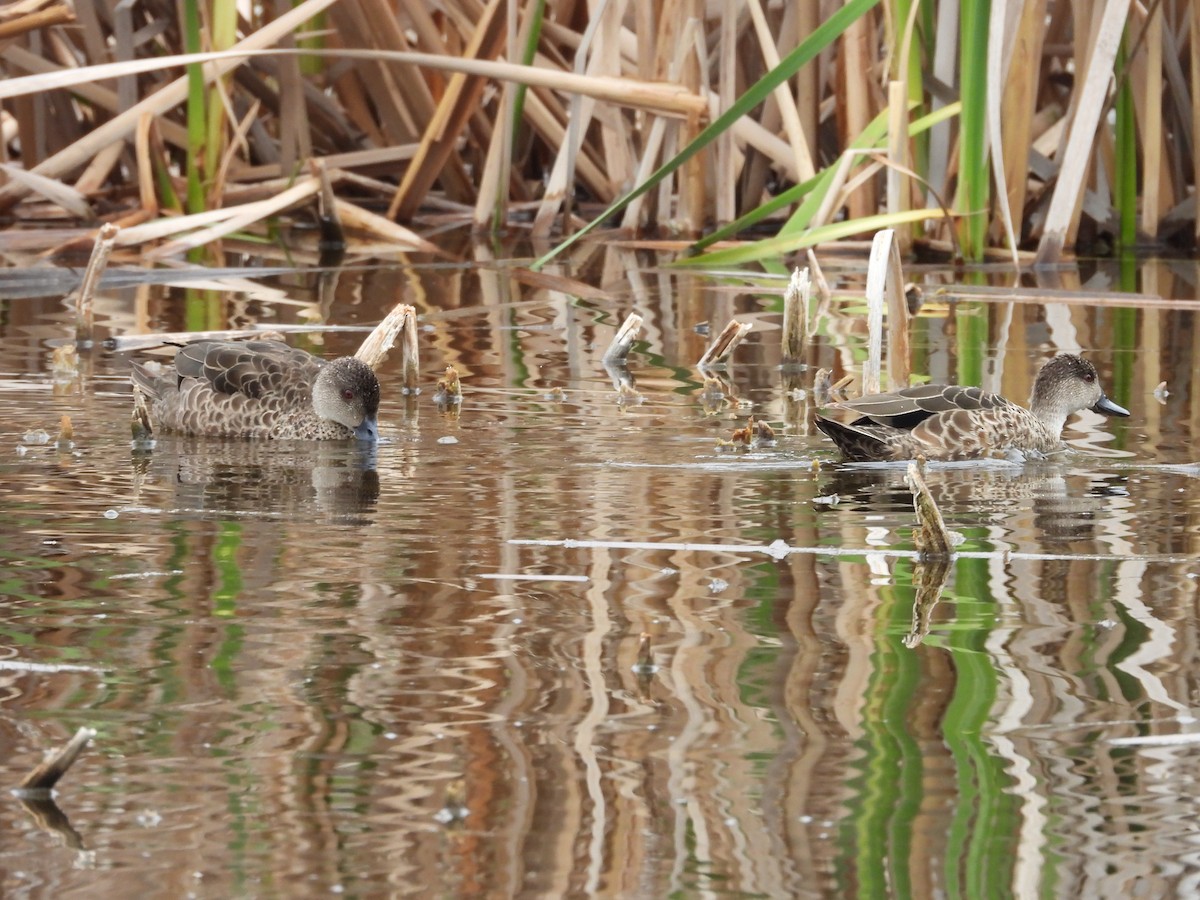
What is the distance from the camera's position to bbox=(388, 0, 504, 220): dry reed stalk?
13320 millimetres

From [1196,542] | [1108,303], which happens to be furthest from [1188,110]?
[1196,542]

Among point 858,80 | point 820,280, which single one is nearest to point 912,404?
point 820,280

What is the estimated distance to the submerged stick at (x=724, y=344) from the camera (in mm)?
9016

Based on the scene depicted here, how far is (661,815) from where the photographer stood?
365cm

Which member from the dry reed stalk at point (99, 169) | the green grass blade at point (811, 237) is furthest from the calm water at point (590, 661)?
the dry reed stalk at point (99, 169)

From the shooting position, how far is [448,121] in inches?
554

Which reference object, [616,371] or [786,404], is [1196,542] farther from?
[616,371]

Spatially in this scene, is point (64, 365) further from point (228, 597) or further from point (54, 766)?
point (54, 766)

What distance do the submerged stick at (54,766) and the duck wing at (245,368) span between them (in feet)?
13.9

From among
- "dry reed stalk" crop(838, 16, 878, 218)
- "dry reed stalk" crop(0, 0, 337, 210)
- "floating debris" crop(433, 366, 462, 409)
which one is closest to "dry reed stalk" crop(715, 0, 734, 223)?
"dry reed stalk" crop(838, 16, 878, 218)

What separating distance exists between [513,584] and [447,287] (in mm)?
7269

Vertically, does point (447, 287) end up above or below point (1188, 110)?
below

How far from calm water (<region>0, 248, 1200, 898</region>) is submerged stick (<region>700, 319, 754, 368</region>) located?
2.38ft

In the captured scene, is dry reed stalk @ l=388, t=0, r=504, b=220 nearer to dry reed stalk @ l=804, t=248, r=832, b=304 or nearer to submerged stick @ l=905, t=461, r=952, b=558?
dry reed stalk @ l=804, t=248, r=832, b=304
